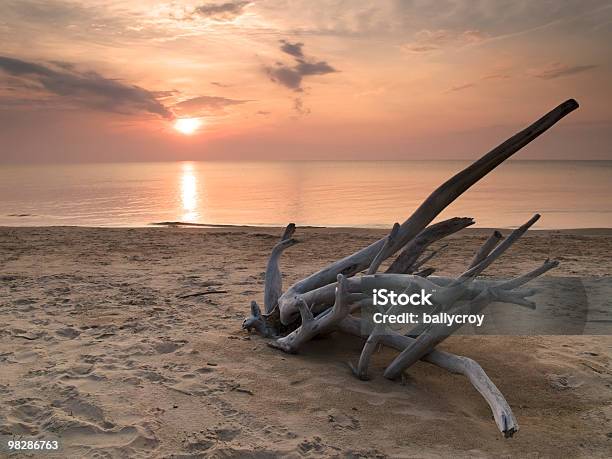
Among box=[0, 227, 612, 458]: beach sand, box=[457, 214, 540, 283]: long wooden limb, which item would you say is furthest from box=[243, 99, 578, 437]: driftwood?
box=[0, 227, 612, 458]: beach sand

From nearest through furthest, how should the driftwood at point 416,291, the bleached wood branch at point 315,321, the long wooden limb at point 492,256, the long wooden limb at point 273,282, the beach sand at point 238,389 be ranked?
the beach sand at point 238,389 < the driftwood at point 416,291 < the long wooden limb at point 492,256 < the bleached wood branch at point 315,321 < the long wooden limb at point 273,282

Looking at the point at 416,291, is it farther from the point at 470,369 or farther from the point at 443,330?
the point at 470,369

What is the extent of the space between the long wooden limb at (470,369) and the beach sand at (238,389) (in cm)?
22

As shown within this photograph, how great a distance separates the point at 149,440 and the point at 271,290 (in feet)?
7.62

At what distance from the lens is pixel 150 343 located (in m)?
4.49

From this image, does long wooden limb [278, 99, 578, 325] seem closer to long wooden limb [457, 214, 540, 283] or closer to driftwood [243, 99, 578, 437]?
driftwood [243, 99, 578, 437]

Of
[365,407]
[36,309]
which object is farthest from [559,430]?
[36,309]

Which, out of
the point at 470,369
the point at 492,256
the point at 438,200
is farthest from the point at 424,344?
the point at 438,200

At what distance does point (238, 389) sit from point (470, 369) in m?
1.58

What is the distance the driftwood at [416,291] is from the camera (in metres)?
3.29

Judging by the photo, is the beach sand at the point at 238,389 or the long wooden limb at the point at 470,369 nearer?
the long wooden limb at the point at 470,369

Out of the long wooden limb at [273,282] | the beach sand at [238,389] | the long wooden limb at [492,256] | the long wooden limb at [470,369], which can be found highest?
the long wooden limb at [492,256]

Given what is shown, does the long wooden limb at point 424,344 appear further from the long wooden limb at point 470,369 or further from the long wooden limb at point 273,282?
the long wooden limb at point 273,282

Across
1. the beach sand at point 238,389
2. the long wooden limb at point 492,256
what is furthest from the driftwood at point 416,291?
the beach sand at point 238,389
